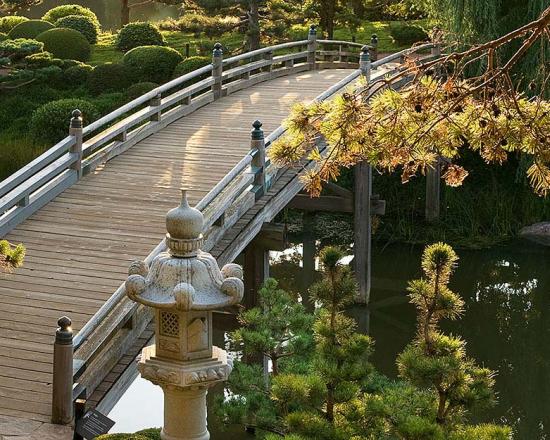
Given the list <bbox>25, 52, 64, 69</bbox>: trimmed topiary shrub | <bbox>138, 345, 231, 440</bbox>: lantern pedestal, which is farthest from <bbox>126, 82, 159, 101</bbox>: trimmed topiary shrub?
<bbox>138, 345, 231, 440</bbox>: lantern pedestal

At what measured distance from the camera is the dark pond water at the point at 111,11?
44969 mm

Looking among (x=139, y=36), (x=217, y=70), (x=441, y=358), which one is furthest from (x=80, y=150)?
(x=139, y=36)

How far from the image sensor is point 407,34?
28922 mm

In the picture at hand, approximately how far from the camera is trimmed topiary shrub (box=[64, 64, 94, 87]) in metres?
26.5

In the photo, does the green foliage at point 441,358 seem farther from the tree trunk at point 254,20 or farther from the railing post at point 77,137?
the tree trunk at point 254,20

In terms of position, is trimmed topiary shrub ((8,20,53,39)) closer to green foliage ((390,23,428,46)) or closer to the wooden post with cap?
green foliage ((390,23,428,46))

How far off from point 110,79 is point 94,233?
1443 centimetres

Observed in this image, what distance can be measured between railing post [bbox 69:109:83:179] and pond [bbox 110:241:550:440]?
260 cm

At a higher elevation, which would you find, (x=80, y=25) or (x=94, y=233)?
(x=80, y=25)

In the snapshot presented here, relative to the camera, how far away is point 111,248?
1162cm

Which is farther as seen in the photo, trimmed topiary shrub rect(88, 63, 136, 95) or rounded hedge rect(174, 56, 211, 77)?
trimmed topiary shrub rect(88, 63, 136, 95)

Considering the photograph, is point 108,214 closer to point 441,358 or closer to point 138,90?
point 441,358

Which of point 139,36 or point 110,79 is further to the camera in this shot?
point 139,36

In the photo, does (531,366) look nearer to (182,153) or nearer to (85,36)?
(182,153)
